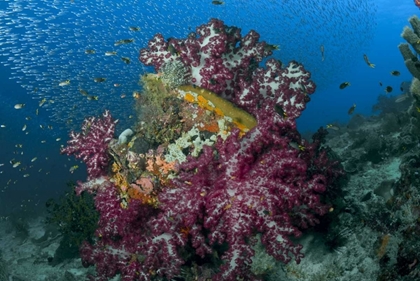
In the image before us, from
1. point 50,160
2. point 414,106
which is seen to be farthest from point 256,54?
point 50,160

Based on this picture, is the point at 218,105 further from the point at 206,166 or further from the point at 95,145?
the point at 95,145

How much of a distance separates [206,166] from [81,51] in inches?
1626

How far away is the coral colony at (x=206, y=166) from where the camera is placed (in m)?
4.32

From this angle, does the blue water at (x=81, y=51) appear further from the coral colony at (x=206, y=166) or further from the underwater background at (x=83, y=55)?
the coral colony at (x=206, y=166)

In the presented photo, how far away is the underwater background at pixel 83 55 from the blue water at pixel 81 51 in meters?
0.13

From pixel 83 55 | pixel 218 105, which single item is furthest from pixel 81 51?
pixel 218 105

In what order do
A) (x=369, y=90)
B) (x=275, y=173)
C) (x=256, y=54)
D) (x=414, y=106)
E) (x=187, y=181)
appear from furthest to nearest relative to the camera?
(x=369, y=90), (x=414, y=106), (x=256, y=54), (x=187, y=181), (x=275, y=173)

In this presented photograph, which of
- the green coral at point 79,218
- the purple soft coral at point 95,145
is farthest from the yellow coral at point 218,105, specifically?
the green coral at point 79,218

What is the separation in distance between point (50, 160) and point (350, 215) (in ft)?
160

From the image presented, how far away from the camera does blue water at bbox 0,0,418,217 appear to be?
27.1 meters

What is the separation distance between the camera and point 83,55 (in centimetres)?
4081

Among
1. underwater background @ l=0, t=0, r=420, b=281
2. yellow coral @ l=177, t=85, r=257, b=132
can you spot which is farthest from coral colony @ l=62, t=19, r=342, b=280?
underwater background @ l=0, t=0, r=420, b=281

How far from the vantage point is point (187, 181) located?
485cm

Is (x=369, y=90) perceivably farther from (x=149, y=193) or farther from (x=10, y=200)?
(x=149, y=193)
